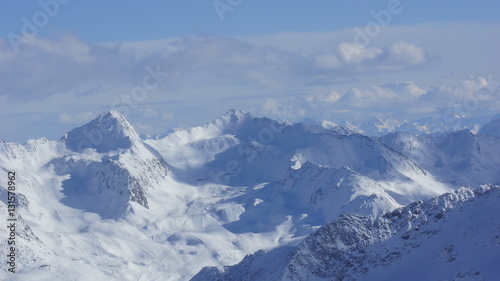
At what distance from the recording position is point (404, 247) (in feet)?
576

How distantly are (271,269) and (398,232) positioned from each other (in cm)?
3770

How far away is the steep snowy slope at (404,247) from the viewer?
16038cm

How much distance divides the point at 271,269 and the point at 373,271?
102 ft

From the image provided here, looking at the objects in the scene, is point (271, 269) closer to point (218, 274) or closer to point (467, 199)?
point (218, 274)

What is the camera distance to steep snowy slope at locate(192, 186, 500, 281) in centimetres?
16038

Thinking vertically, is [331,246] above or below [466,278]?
above

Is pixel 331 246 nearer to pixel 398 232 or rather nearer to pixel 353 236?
pixel 353 236

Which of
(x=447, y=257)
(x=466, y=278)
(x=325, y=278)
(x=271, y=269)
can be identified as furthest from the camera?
(x=271, y=269)

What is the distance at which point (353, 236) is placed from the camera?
607 ft

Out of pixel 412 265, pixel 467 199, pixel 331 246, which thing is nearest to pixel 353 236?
pixel 331 246

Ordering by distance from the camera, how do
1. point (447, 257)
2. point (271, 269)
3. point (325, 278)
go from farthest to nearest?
point (271, 269) → point (325, 278) → point (447, 257)

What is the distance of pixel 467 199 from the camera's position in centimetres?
18375

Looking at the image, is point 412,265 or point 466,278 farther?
point 412,265

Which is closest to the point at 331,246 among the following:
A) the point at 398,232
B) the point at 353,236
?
the point at 353,236
